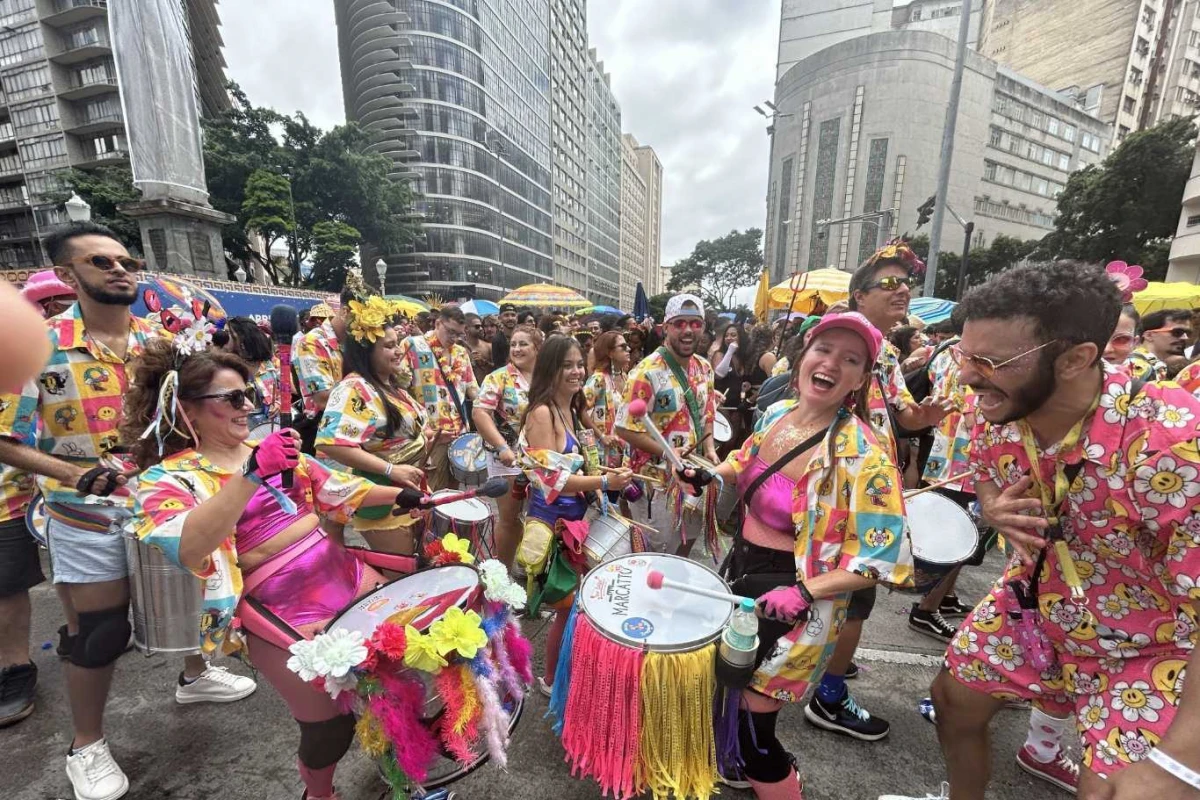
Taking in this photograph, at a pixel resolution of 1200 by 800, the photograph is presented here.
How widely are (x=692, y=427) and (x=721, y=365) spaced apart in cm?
368

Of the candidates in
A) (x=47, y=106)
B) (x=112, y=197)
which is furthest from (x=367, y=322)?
(x=47, y=106)

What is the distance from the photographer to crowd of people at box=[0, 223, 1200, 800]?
1.31 m

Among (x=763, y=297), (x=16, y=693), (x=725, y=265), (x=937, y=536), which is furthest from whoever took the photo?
(x=725, y=265)

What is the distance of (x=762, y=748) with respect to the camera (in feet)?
5.69

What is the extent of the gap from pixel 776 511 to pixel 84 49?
53620 mm

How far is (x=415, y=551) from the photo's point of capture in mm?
3133

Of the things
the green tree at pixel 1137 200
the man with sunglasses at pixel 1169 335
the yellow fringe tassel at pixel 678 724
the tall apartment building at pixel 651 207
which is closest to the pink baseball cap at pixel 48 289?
the yellow fringe tassel at pixel 678 724

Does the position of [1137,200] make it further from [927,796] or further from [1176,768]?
[1176,768]

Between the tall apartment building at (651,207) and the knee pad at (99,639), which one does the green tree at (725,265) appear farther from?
the knee pad at (99,639)

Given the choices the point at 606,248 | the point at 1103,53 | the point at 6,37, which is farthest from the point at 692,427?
the point at 606,248

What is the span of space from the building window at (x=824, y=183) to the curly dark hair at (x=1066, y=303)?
175 ft

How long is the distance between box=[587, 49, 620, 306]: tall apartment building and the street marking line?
7863 cm

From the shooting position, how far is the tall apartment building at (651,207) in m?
120

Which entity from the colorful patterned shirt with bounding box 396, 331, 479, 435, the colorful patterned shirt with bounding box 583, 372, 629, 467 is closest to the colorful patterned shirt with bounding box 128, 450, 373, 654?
the colorful patterned shirt with bounding box 583, 372, 629, 467
